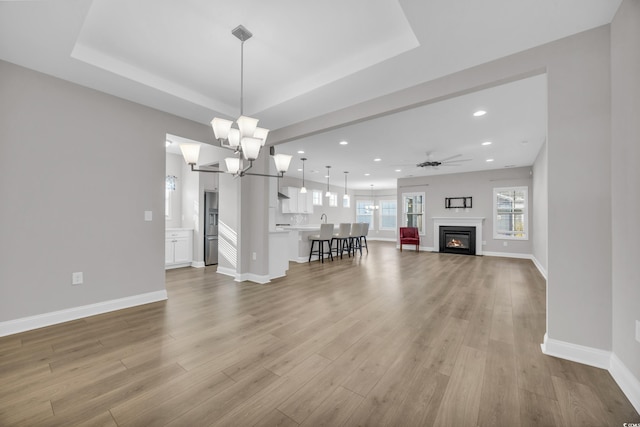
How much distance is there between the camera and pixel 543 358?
2008 millimetres

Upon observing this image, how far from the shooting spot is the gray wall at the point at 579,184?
6.12 feet

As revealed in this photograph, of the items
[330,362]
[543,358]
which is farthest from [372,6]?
[543,358]

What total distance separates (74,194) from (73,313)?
1.30m

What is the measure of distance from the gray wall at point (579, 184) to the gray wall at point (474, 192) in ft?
20.6

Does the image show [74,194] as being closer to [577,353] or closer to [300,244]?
[300,244]

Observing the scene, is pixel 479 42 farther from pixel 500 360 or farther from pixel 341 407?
pixel 341 407

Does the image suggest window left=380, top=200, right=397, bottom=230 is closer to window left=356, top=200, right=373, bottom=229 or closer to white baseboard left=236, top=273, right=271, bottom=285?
window left=356, top=200, right=373, bottom=229

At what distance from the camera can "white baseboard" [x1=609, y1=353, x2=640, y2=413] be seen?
4.88ft

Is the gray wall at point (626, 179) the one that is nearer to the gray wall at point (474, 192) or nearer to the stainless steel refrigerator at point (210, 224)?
the stainless steel refrigerator at point (210, 224)

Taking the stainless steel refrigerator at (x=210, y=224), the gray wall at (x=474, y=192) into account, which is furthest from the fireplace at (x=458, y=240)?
the stainless steel refrigerator at (x=210, y=224)

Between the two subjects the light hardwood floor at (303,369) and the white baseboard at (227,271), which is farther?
the white baseboard at (227,271)

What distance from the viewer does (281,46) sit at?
2.42 m

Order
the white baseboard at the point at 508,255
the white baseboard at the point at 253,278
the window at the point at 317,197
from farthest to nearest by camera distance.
Answer: the window at the point at 317,197, the white baseboard at the point at 508,255, the white baseboard at the point at 253,278

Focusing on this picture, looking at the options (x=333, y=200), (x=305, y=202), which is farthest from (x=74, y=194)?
(x=333, y=200)
